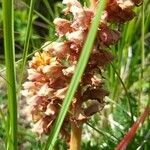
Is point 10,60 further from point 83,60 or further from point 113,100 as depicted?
point 113,100

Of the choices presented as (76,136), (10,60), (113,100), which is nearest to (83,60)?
(10,60)

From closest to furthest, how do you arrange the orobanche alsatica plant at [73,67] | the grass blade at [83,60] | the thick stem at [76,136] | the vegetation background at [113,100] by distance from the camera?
the grass blade at [83,60], the orobanche alsatica plant at [73,67], the thick stem at [76,136], the vegetation background at [113,100]

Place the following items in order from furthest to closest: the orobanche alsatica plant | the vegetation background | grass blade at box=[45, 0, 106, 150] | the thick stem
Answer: the vegetation background, the thick stem, the orobanche alsatica plant, grass blade at box=[45, 0, 106, 150]

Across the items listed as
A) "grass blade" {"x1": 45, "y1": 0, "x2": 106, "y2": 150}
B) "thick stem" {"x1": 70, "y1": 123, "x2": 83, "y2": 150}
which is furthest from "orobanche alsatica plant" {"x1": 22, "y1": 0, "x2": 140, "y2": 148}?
"grass blade" {"x1": 45, "y1": 0, "x2": 106, "y2": 150}

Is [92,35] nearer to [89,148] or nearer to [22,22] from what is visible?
[89,148]

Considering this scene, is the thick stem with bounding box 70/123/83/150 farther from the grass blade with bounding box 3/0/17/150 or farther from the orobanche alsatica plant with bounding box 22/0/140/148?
the grass blade with bounding box 3/0/17/150

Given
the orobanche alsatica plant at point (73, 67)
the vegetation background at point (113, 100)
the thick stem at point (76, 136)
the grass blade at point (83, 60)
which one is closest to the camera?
the grass blade at point (83, 60)

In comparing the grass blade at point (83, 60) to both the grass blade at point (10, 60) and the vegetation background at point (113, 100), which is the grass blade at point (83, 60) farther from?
the vegetation background at point (113, 100)

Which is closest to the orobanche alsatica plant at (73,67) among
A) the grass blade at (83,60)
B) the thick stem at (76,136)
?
the thick stem at (76,136)

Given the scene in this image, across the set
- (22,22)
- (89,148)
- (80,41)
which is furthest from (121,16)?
(22,22)
